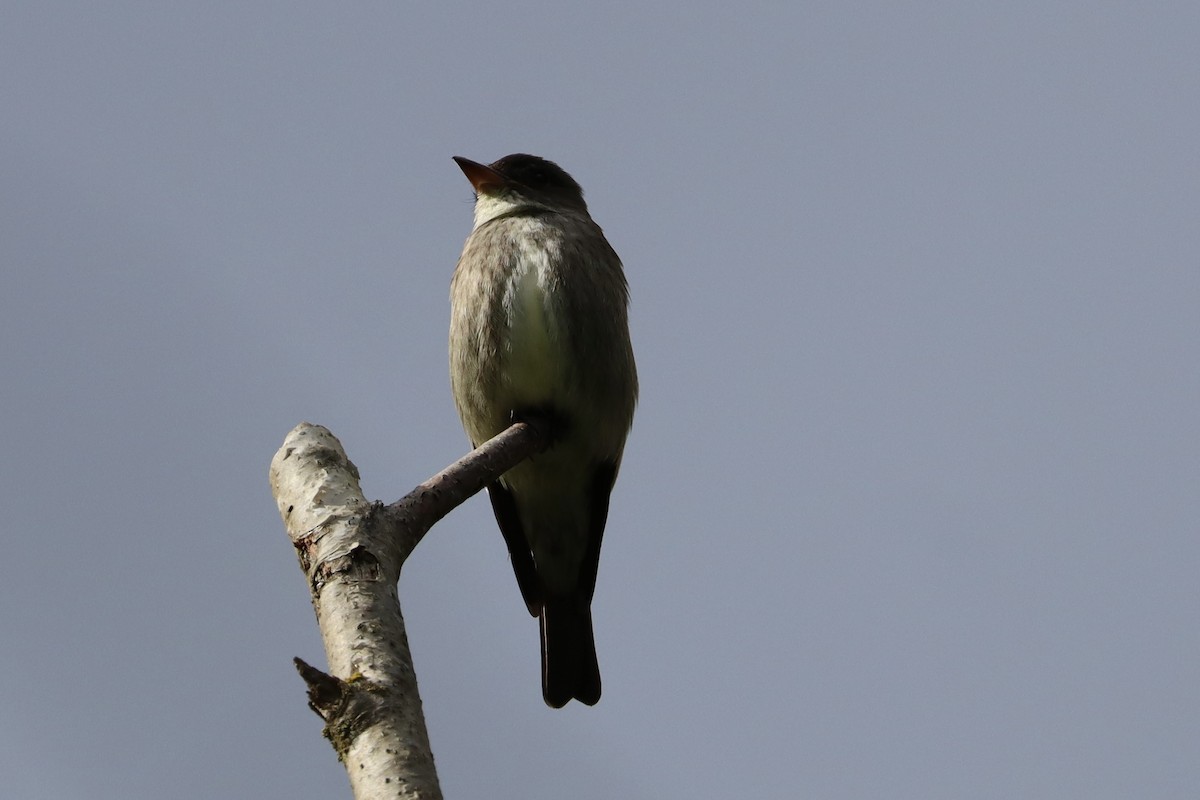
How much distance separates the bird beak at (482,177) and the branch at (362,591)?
3.14 m

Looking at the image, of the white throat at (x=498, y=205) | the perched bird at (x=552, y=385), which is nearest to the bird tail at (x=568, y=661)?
the perched bird at (x=552, y=385)

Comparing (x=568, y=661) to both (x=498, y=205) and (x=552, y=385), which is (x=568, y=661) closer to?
(x=552, y=385)

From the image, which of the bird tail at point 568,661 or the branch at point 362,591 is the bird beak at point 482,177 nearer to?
the bird tail at point 568,661

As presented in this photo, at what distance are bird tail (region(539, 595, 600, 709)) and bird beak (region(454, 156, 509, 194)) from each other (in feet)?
7.95

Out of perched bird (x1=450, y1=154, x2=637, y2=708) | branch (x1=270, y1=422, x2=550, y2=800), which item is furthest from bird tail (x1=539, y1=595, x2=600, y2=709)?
branch (x1=270, y1=422, x2=550, y2=800)

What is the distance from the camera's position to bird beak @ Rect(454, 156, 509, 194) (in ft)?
24.0

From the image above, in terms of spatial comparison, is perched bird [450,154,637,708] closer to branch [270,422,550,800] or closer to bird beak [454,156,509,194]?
bird beak [454,156,509,194]

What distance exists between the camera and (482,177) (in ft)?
24.1

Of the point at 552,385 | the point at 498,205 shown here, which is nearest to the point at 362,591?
the point at 552,385

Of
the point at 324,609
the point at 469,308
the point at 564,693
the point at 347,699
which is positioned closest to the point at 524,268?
the point at 469,308

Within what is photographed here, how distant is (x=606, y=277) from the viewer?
645cm

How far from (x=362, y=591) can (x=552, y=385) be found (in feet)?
9.04

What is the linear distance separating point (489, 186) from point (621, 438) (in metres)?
1.85

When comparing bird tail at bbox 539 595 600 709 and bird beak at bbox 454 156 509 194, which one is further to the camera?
bird beak at bbox 454 156 509 194
